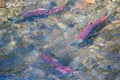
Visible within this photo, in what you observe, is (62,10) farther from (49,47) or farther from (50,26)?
(49,47)

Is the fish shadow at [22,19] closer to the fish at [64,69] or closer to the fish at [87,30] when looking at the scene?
the fish at [87,30]

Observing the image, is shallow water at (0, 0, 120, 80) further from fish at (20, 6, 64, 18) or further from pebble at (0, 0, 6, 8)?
fish at (20, 6, 64, 18)

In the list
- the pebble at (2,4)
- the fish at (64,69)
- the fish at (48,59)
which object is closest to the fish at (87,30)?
the fish at (48,59)

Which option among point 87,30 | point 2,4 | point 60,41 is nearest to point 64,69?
point 60,41

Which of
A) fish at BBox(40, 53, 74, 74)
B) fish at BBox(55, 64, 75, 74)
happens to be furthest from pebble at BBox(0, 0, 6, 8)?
fish at BBox(55, 64, 75, 74)

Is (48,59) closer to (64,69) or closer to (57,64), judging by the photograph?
(57,64)
